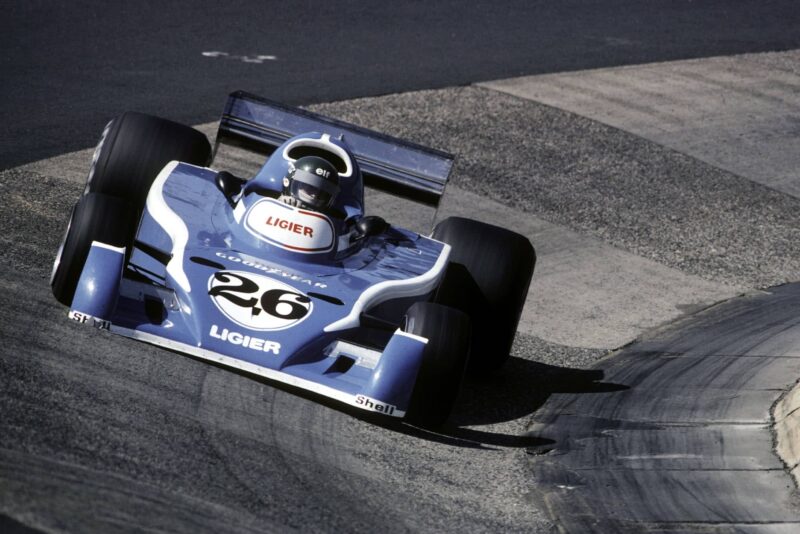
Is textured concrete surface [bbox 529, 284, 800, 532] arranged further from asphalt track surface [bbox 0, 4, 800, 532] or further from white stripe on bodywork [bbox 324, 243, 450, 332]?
white stripe on bodywork [bbox 324, 243, 450, 332]

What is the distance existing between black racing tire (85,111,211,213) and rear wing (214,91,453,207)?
647 mm

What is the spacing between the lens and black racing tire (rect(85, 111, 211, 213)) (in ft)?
32.5

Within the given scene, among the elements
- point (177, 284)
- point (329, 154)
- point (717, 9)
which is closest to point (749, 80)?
point (717, 9)

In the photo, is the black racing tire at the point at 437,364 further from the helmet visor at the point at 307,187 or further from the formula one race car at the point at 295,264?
the helmet visor at the point at 307,187

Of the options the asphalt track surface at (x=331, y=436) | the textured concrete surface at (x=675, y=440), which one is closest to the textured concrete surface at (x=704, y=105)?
the asphalt track surface at (x=331, y=436)

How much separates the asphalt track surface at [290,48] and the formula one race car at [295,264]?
122 inches

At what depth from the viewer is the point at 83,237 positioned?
8562 mm

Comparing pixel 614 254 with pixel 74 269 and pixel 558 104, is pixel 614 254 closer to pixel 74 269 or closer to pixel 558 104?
pixel 558 104

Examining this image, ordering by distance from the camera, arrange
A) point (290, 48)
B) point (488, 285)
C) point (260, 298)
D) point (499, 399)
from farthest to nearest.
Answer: point (290, 48) < point (488, 285) < point (499, 399) < point (260, 298)

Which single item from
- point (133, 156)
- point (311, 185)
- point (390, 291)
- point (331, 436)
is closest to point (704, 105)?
point (311, 185)

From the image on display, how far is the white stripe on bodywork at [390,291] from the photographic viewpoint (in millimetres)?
8461

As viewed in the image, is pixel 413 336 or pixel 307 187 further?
pixel 307 187

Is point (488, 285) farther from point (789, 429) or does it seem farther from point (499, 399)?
point (789, 429)

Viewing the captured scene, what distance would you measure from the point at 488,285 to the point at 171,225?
2.34 m
